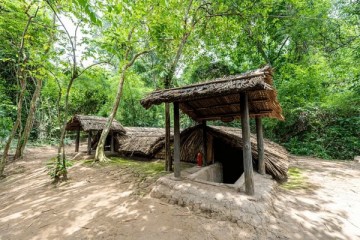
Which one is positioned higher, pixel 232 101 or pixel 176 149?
pixel 232 101

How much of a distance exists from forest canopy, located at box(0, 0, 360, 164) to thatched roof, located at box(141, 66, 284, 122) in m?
1.54

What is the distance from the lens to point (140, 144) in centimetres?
875

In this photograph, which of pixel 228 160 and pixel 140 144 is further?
pixel 140 144

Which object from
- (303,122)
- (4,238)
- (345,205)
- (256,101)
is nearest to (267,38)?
(303,122)

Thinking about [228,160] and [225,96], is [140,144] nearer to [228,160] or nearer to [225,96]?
[228,160]


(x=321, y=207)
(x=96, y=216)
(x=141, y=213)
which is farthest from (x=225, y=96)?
(x=96, y=216)

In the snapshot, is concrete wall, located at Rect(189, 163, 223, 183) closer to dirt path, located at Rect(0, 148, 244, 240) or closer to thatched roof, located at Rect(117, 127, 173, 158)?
dirt path, located at Rect(0, 148, 244, 240)

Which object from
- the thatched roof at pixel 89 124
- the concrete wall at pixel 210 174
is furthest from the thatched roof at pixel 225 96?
the thatched roof at pixel 89 124

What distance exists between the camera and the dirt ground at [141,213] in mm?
2682

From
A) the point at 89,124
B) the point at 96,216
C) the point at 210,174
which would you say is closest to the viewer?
the point at 96,216

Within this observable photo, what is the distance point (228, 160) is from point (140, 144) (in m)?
4.30

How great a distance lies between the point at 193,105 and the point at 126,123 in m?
12.1

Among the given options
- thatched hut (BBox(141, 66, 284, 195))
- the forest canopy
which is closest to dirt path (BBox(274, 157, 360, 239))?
thatched hut (BBox(141, 66, 284, 195))

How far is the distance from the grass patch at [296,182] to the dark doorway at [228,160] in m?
1.60
